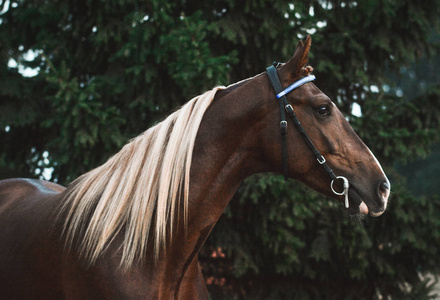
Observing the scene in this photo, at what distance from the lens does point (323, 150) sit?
191cm

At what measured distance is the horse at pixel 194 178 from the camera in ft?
6.14

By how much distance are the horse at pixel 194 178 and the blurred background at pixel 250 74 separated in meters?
2.13

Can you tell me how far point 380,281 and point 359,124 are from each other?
6.34ft

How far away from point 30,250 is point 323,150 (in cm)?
158

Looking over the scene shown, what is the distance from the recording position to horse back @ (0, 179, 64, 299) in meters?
2.13

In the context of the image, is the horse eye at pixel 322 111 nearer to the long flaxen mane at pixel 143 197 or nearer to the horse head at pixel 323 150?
the horse head at pixel 323 150

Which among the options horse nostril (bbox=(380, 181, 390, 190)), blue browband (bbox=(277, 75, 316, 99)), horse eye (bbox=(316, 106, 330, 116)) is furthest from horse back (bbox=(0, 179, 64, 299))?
horse nostril (bbox=(380, 181, 390, 190))

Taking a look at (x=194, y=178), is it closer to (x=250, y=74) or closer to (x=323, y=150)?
(x=323, y=150)

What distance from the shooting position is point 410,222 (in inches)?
183

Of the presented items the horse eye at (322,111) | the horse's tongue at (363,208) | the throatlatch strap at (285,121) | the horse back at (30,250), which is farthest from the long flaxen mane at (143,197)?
the horse's tongue at (363,208)

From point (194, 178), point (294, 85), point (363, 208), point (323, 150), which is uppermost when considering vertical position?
point (294, 85)

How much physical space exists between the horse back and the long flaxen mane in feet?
0.57

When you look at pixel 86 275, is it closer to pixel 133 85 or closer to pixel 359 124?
pixel 133 85

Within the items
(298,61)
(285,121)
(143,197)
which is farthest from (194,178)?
(298,61)
